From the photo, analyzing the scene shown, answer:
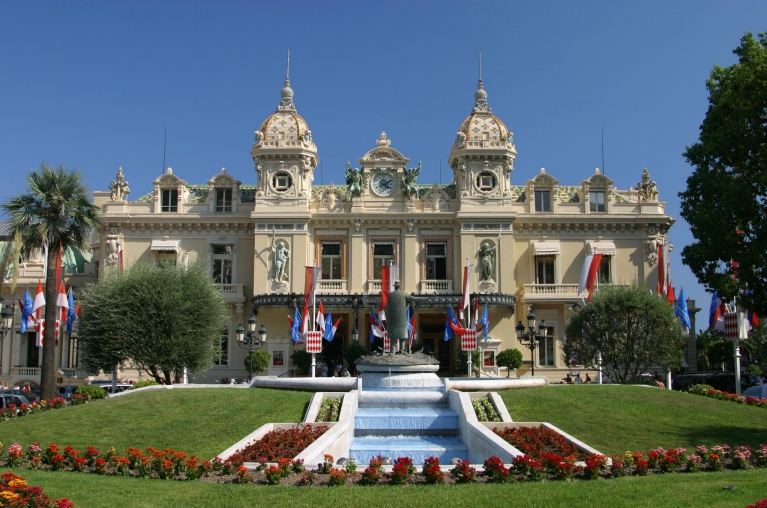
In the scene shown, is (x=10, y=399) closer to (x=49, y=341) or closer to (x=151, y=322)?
(x=49, y=341)

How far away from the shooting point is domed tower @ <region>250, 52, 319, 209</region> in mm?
47344

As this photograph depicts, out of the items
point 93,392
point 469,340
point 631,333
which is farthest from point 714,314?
point 93,392

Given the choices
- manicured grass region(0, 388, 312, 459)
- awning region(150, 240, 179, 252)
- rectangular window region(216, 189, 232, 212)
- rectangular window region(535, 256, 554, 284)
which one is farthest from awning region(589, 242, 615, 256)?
manicured grass region(0, 388, 312, 459)

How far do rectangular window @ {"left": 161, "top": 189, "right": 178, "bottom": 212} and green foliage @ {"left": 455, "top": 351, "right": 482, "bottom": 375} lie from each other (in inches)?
802

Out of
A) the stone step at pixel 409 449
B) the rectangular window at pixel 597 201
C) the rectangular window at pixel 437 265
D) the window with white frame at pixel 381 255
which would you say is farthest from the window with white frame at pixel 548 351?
the stone step at pixel 409 449

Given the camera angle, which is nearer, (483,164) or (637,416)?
(637,416)

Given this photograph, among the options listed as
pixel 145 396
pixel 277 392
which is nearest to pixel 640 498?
pixel 277 392

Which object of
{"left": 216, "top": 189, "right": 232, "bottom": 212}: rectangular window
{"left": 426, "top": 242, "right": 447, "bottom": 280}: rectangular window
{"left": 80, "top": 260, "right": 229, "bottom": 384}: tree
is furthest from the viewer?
{"left": 216, "top": 189, "right": 232, "bottom": 212}: rectangular window

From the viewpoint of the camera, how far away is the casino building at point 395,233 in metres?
46.6

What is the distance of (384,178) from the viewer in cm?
4862

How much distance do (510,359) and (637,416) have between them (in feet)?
71.9

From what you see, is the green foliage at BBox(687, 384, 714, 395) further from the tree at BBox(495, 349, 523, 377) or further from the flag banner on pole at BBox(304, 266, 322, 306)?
the flag banner on pole at BBox(304, 266, 322, 306)

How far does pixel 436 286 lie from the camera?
47188 millimetres

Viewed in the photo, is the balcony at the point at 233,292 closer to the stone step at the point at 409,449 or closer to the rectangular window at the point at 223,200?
the rectangular window at the point at 223,200
